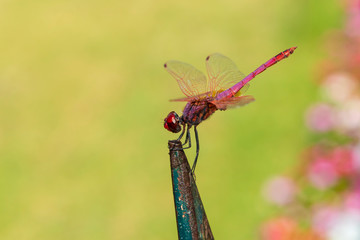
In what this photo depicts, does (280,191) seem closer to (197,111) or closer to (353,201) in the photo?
(353,201)

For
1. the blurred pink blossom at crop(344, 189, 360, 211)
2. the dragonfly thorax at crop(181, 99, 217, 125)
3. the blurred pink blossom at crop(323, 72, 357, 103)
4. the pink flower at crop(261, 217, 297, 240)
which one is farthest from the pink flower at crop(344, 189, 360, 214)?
the dragonfly thorax at crop(181, 99, 217, 125)

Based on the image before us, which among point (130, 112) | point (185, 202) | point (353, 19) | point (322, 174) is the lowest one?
point (185, 202)

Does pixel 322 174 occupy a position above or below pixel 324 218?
above

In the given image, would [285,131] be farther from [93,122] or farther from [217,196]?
[93,122]

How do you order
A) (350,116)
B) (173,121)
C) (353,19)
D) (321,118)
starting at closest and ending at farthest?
(173,121), (350,116), (321,118), (353,19)

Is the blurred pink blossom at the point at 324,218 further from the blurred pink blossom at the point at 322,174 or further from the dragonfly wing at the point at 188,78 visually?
the dragonfly wing at the point at 188,78

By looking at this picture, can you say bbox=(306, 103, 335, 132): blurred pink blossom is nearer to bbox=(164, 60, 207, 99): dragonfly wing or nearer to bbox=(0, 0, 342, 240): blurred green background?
bbox=(0, 0, 342, 240): blurred green background

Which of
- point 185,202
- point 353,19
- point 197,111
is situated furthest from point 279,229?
point 185,202
